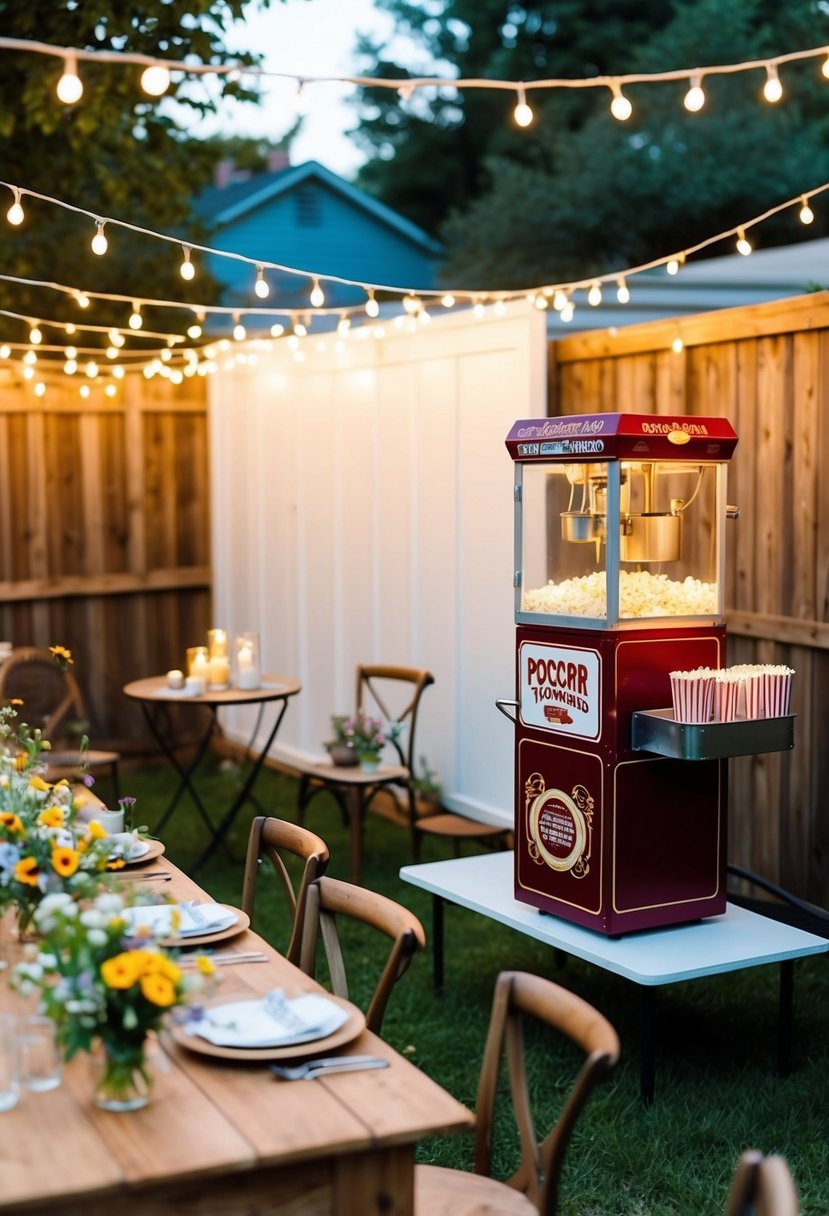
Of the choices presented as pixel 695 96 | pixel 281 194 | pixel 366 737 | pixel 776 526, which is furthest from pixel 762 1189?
pixel 281 194

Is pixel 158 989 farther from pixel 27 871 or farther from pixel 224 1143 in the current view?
pixel 27 871

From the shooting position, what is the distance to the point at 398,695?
7.52 meters

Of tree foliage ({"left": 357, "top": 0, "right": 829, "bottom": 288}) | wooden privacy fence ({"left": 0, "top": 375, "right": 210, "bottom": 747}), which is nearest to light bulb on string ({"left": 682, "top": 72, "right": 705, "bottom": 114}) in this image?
wooden privacy fence ({"left": 0, "top": 375, "right": 210, "bottom": 747})

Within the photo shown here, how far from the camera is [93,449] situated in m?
8.94

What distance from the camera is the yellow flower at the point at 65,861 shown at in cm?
271

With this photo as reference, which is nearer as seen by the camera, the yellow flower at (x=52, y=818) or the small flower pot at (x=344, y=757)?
the yellow flower at (x=52, y=818)

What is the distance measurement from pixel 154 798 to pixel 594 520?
4.52m

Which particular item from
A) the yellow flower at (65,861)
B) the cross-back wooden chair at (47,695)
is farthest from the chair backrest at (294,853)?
the cross-back wooden chair at (47,695)

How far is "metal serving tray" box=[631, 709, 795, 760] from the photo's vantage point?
13.7 feet

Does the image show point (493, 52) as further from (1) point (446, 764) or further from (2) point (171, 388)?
(1) point (446, 764)

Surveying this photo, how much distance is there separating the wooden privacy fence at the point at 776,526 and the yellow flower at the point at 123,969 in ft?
11.3

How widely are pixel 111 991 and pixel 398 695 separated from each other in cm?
529

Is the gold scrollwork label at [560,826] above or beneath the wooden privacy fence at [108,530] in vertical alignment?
beneath

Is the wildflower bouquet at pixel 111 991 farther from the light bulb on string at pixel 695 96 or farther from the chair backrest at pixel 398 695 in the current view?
the chair backrest at pixel 398 695
